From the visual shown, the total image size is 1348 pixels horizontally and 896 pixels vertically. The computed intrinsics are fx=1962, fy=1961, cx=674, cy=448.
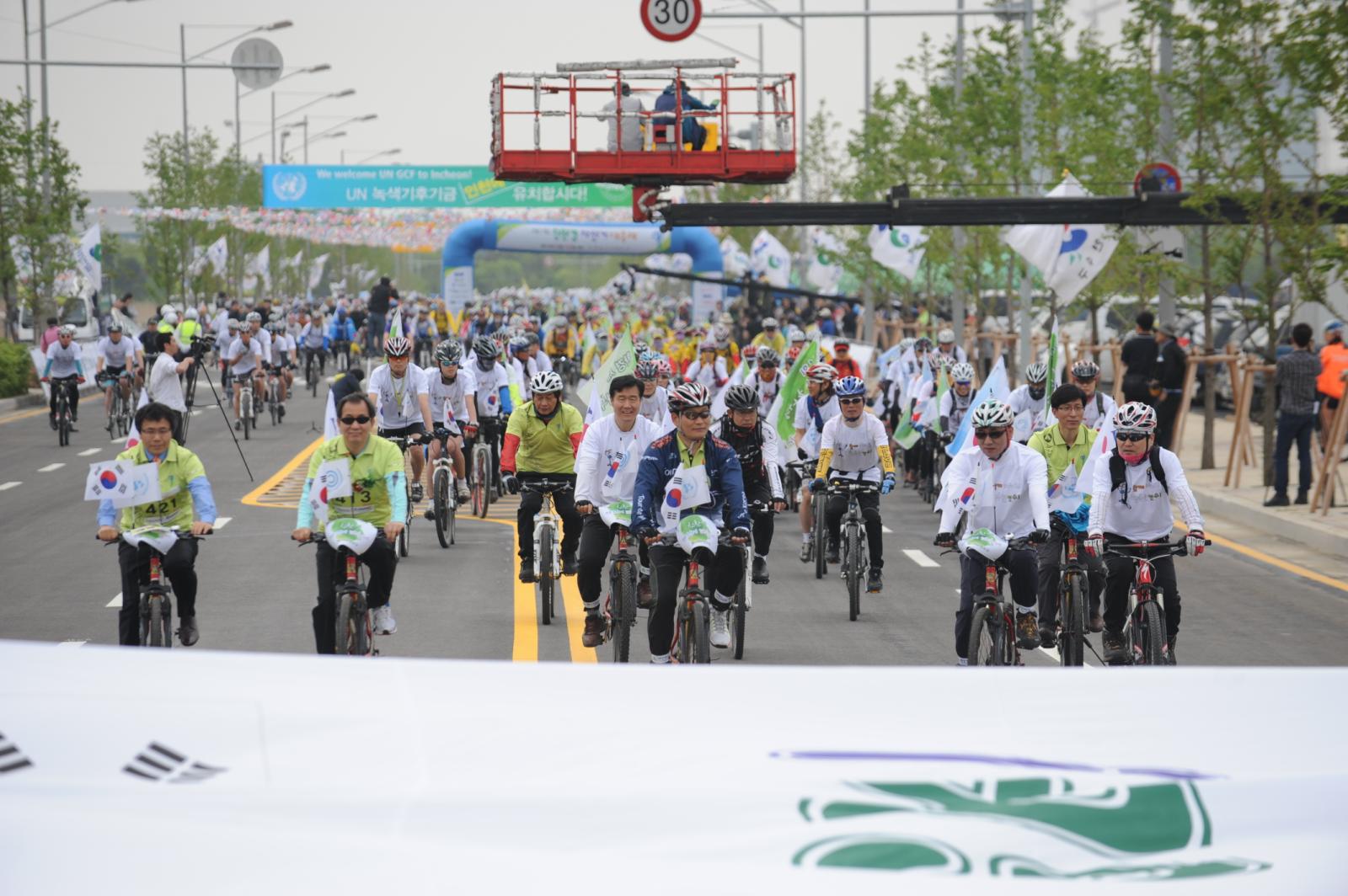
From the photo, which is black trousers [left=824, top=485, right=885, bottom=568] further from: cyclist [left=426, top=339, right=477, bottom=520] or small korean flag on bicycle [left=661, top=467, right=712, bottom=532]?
cyclist [left=426, top=339, right=477, bottom=520]

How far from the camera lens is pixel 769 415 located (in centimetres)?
1991

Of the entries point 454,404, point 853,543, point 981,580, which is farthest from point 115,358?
point 981,580

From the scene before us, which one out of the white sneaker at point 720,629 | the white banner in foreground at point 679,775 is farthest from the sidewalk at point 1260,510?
the white banner in foreground at point 679,775

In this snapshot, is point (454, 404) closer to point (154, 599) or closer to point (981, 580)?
point (154, 599)

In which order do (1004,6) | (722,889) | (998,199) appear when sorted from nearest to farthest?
(722,889) → (998,199) → (1004,6)

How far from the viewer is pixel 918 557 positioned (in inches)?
734

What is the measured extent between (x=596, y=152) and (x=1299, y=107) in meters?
10.1

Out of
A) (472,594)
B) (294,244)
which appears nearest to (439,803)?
(472,594)

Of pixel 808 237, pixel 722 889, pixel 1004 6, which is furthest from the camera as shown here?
pixel 808 237

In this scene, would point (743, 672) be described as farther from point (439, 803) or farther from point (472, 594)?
point (472, 594)

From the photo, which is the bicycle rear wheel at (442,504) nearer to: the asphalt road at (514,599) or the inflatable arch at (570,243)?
the asphalt road at (514,599)

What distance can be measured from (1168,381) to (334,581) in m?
15.5

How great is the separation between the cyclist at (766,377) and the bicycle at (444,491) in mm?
3295

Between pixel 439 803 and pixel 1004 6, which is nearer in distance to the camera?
pixel 439 803
